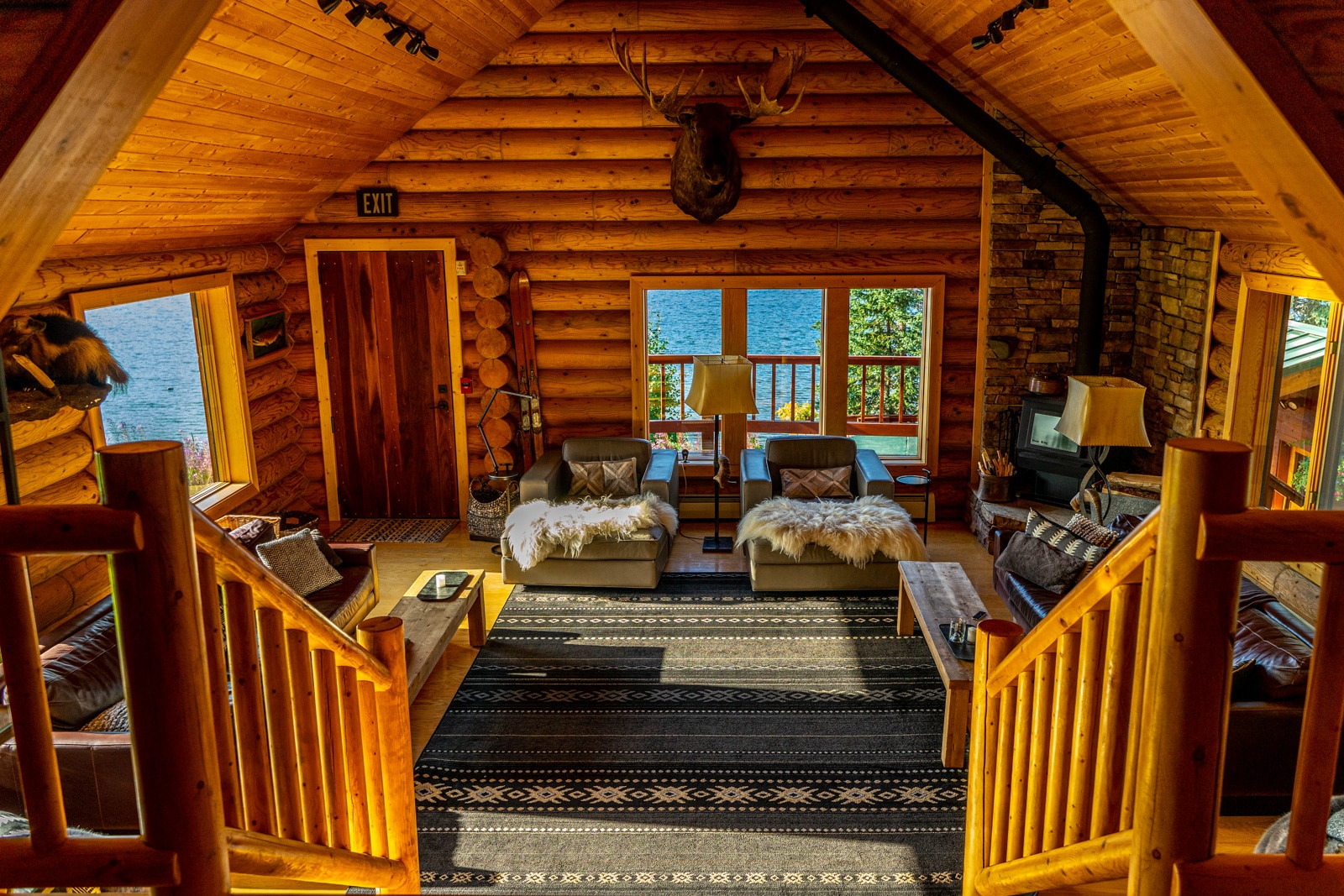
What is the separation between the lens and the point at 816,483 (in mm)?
6887

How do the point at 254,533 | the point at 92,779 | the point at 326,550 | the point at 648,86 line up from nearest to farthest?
the point at 92,779, the point at 254,533, the point at 326,550, the point at 648,86

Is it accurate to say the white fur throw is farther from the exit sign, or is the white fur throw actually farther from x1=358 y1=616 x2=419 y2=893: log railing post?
x1=358 y1=616 x2=419 y2=893: log railing post

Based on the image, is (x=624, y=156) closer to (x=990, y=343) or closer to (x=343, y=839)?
(x=990, y=343)

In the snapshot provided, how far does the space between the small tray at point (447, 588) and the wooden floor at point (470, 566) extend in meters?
0.39

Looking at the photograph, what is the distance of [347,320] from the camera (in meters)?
A: 7.60

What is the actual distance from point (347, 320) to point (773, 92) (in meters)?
3.71

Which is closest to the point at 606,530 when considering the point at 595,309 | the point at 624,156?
the point at 595,309

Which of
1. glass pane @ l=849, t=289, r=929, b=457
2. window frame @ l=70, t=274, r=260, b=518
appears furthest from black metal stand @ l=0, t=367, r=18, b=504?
glass pane @ l=849, t=289, r=929, b=457

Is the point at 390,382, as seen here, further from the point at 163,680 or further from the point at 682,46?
the point at 163,680

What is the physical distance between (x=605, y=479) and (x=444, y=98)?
300cm

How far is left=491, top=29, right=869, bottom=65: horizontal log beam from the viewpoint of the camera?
676cm

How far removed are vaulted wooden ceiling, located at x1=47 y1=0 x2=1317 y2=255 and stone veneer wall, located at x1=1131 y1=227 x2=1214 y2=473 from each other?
216 mm

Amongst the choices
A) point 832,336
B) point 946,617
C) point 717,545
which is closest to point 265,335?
point 717,545

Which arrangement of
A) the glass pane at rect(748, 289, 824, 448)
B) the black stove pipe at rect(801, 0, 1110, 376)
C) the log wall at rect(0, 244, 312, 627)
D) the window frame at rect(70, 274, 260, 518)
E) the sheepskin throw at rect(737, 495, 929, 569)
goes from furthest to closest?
the glass pane at rect(748, 289, 824, 448) → the window frame at rect(70, 274, 260, 518) → the black stove pipe at rect(801, 0, 1110, 376) → the sheepskin throw at rect(737, 495, 929, 569) → the log wall at rect(0, 244, 312, 627)
